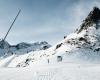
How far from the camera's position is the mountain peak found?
278ft

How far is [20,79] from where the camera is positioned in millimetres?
10695

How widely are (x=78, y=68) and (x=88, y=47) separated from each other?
6100cm

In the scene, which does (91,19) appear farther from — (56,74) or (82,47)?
(56,74)

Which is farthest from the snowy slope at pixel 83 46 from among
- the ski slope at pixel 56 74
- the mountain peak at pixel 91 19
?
the ski slope at pixel 56 74

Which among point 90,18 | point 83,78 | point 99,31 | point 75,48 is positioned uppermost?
point 90,18

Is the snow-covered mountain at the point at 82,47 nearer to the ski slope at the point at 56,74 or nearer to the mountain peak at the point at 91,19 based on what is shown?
the mountain peak at the point at 91,19

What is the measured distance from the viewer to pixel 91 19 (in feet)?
283

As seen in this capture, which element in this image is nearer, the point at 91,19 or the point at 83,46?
the point at 83,46

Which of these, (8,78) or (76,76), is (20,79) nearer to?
(8,78)

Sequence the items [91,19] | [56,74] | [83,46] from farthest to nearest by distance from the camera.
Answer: [91,19] → [83,46] → [56,74]

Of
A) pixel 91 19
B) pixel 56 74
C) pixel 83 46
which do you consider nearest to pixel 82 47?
pixel 83 46

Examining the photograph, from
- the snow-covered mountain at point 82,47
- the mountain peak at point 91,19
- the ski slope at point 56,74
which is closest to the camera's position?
the ski slope at point 56,74

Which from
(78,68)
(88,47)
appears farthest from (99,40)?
(78,68)

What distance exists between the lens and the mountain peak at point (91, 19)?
8472 cm
